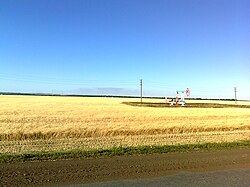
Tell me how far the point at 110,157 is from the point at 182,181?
413 cm

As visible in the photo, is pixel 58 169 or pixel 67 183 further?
pixel 58 169

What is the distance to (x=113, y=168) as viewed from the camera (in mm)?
9969

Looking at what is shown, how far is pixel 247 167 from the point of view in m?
10.6

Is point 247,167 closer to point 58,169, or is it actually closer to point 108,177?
point 108,177

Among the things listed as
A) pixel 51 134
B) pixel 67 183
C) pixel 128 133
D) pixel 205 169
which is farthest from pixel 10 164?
pixel 128 133

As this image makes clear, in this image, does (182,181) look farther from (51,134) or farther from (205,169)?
(51,134)

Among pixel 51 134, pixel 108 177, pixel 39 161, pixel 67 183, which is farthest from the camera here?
pixel 51 134

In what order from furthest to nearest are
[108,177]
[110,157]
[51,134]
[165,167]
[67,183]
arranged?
[51,134] → [110,157] → [165,167] → [108,177] → [67,183]

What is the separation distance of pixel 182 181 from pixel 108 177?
1.76m

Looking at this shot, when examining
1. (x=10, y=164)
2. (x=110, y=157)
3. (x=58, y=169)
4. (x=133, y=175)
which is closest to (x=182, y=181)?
(x=133, y=175)

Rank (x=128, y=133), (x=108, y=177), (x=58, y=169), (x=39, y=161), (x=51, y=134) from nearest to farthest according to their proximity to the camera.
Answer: (x=108, y=177) < (x=58, y=169) < (x=39, y=161) < (x=51, y=134) < (x=128, y=133)

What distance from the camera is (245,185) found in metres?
8.12

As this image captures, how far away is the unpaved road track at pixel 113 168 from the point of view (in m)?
8.45

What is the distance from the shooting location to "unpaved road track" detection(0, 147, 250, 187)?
845 centimetres
